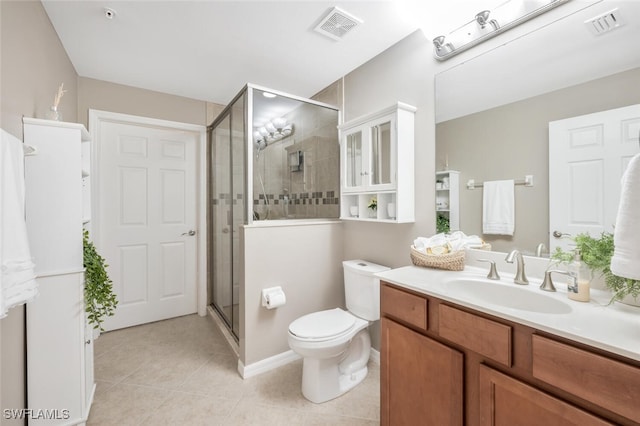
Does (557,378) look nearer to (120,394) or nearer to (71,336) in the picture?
(71,336)

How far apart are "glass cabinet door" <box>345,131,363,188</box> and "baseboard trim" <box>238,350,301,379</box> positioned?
1.40m

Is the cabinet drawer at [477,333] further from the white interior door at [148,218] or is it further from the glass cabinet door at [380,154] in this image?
the white interior door at [148,218]

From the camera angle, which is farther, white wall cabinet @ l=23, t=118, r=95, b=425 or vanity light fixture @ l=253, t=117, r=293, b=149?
vanity light fixture @ l=253, t=117, r=293, b=149

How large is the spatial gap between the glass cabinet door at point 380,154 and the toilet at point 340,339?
25.2 inches

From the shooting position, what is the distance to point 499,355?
941 mm

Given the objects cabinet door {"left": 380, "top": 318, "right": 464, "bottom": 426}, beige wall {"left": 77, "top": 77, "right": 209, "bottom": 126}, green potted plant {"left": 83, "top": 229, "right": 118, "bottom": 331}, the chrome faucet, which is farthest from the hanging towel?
the chrome faucet

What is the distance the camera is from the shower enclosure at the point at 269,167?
2.06m

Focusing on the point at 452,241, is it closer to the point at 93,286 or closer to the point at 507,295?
the point at 507,295

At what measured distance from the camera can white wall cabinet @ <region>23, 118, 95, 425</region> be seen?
1.34m

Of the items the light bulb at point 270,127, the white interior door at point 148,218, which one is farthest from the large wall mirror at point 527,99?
the white interior door at point 148,218

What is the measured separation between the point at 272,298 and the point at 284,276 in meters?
0.20

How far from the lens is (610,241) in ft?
3.44

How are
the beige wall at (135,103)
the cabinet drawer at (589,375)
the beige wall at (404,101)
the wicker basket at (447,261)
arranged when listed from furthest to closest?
the beige wall at (135,103) < the beige wall at (404,101) < the wicker basket at (447,261) < the cabinet drawer at (589,375)

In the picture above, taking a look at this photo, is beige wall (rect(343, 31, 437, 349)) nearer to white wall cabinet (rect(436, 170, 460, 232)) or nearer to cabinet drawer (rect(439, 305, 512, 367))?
white wall cabinet (rect(436, 170, 460, 232))
